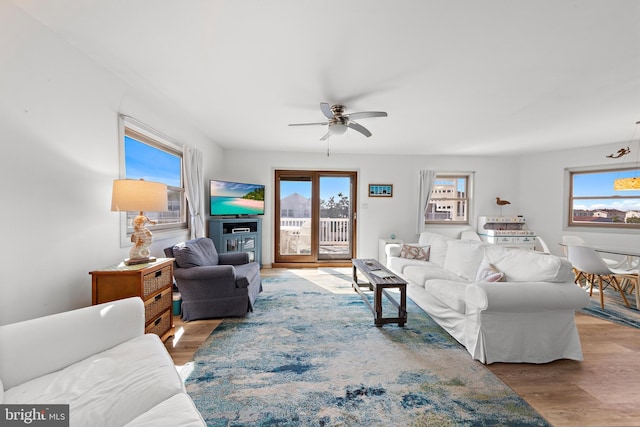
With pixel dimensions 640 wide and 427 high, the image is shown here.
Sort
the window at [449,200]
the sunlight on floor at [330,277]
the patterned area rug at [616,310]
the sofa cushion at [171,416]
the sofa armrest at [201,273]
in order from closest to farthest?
the sofa cushion at [171,416]
the sofa armrest at [201,273]
the patterned area rug at [616,310]
the sunlight on floor at [330,277]
the window at [449,200]

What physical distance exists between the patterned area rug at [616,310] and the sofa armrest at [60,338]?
188 inches

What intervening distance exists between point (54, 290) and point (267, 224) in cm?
360

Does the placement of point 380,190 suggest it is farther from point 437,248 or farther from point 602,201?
point 602,201

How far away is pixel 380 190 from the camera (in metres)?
5.44

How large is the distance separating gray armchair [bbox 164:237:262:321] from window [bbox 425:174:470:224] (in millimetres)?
4516

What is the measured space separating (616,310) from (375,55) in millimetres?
4304

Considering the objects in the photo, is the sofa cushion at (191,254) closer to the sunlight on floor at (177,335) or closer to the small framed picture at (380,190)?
the sunlight on floor at (177,335)

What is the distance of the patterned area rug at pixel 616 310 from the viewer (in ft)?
9.25

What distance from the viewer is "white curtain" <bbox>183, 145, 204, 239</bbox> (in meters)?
3.47

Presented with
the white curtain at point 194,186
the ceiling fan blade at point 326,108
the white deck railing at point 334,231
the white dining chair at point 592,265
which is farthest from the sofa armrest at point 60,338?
the white dining chair at point 592,265

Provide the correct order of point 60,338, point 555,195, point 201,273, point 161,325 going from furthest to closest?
point 555,195
point 201,273
point 161,325
point 60,338

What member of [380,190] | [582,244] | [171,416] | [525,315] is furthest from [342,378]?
[582,244]

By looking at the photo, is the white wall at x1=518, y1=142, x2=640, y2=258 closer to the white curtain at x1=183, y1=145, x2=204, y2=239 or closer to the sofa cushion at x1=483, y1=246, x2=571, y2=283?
the sofa cushion at x1=483, y1=246, x2=571, y2=283

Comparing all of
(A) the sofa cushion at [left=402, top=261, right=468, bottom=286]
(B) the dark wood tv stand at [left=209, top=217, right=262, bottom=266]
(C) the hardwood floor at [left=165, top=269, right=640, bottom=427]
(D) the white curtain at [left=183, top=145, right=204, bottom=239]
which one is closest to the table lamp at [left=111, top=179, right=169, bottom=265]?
(C) the hardwood floor at [left=165, top=269, right=640, bottom=427]
